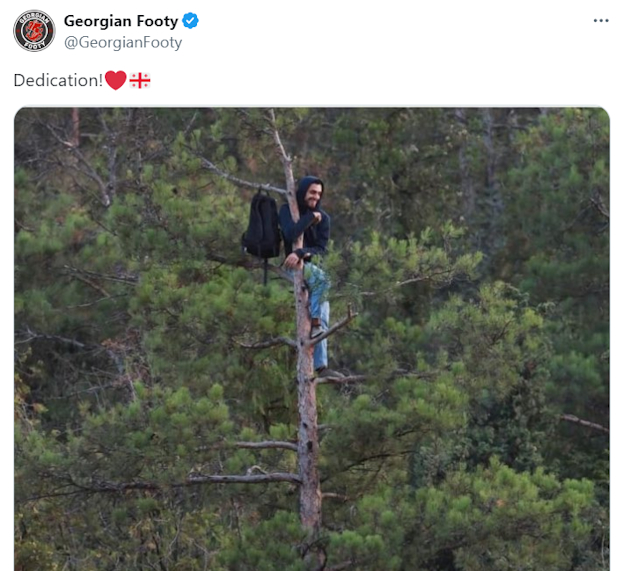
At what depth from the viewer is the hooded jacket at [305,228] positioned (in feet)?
31.2

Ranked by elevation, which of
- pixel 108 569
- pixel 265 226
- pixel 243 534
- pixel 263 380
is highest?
pixel 265 226

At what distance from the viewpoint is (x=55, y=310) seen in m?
16.5

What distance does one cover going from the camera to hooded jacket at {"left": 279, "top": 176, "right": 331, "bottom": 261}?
950cm

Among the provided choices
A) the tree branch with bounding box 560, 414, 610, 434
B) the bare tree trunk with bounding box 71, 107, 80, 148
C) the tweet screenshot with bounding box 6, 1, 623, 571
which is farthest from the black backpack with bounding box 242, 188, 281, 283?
the bare tree trunk with bounding box 71, 107, 80, 148

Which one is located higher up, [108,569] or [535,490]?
[535,490]

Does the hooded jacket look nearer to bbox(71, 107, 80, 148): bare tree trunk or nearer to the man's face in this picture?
the man's face

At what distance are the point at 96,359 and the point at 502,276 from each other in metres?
4.29

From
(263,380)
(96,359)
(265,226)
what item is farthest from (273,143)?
(96,359)

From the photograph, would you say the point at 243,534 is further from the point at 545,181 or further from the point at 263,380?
the point at 545,181
